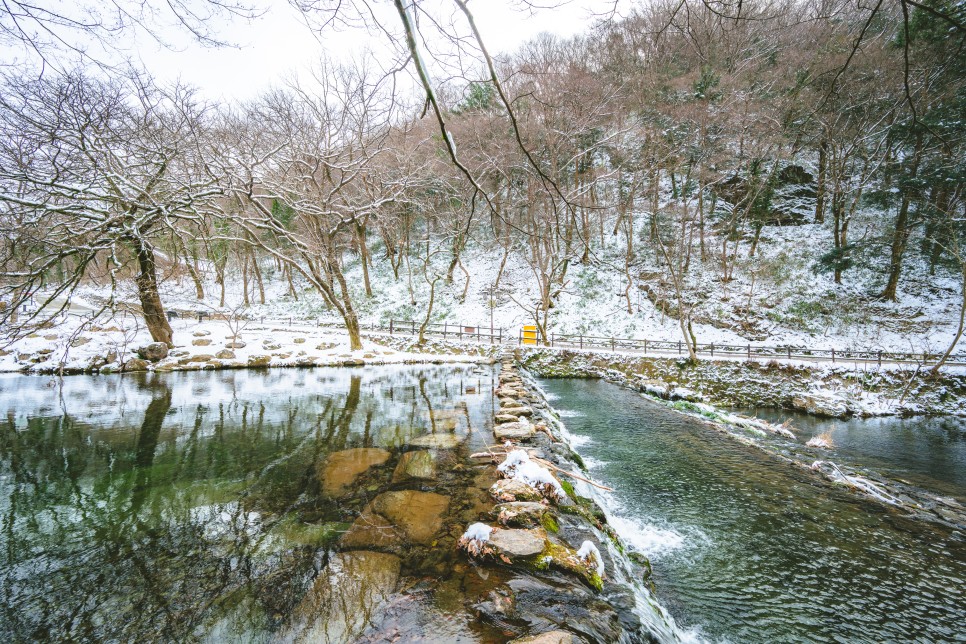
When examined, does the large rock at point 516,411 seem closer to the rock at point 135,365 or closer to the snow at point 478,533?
the snow at point 478,533

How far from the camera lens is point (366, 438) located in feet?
17.6

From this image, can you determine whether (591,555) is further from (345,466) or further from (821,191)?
(821,191)

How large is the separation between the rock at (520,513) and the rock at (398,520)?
0.51m

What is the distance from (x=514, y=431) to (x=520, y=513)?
237 centimetres

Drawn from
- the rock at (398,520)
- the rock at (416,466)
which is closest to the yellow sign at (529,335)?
the rock at (416,466)

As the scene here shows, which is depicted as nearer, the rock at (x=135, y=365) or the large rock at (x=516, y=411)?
the large rock at (x=516, y=411)

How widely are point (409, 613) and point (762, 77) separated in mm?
25884

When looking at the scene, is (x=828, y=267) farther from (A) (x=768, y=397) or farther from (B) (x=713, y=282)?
(A) (x=768, y=397)

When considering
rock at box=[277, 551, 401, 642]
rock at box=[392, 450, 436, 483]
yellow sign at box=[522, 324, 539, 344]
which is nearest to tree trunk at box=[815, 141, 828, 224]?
yellow sign at box=[522, 324, 539, 344]

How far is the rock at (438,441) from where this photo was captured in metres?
5.06

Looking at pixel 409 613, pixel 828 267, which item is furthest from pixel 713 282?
pixel 409 613

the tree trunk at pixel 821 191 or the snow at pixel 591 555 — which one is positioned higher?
the tree trunk at pixel 821 191

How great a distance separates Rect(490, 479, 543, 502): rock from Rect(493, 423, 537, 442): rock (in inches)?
61.2

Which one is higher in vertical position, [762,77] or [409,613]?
[762,77]
